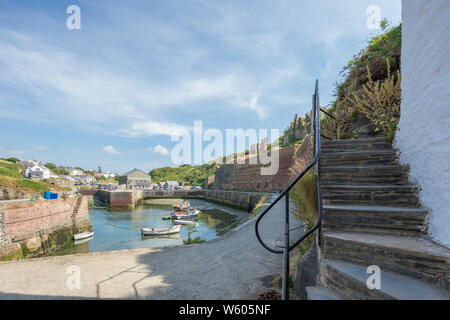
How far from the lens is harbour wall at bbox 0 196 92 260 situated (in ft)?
35.3

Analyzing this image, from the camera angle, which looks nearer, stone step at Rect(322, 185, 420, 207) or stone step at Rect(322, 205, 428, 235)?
stone step at Rect(322, 205, 428, 235)

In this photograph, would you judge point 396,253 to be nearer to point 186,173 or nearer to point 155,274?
point 155,274

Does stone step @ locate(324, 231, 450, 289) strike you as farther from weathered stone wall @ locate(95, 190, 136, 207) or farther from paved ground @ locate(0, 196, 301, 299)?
weathered stone wall @ locate(95, 190, 136, 207)

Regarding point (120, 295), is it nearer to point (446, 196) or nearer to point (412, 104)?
point (446, 196)

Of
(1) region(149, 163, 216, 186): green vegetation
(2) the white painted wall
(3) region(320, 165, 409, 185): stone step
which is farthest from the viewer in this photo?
(1) region(149, 163, 216, 186): green vegetation

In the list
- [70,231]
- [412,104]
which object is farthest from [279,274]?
[70,231]

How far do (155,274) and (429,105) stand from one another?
17.8ft

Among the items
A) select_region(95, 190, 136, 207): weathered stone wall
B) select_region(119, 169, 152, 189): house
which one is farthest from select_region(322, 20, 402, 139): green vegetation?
select_region(119, 169, 152, 189): house

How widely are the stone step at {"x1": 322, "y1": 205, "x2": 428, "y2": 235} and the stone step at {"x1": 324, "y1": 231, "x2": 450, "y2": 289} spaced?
107 millimetres

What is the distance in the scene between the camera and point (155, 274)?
166 inches

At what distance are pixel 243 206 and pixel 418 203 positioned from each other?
80.8 ft

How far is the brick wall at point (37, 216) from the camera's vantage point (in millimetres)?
11360

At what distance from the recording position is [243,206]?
26781 mm

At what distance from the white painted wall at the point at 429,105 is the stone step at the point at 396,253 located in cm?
39
